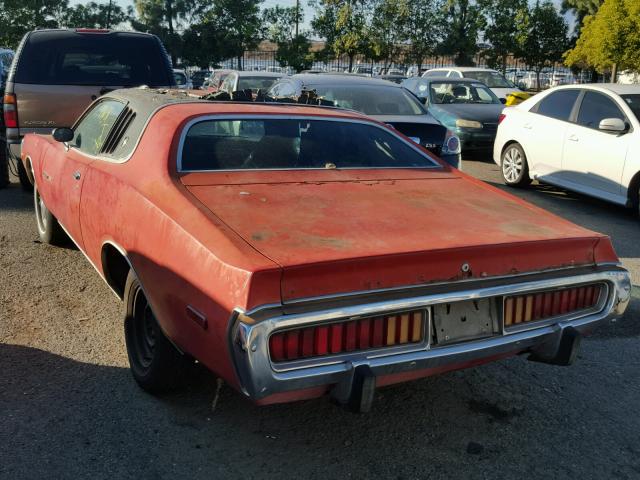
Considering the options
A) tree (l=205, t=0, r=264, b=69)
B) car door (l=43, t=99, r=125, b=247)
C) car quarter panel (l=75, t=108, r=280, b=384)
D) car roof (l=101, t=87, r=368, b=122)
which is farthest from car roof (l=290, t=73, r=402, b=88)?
tree (l=205, t=0, r=264, b=69)

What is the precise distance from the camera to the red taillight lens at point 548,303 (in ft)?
10.1

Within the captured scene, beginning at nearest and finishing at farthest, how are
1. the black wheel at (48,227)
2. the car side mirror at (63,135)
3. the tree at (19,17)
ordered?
the car side mirror at (63,135) < the black wheel at (48,227) < the tree at (19,17)

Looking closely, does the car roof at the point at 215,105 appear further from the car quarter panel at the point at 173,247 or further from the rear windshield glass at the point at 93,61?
the rear windshield glass at the point at 93,61

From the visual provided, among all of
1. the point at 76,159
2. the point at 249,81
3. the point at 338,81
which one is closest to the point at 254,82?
the point at 249,81

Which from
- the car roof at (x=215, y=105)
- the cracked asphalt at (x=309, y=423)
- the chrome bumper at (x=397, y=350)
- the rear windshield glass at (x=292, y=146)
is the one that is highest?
the car roof at (x=215, y=105)

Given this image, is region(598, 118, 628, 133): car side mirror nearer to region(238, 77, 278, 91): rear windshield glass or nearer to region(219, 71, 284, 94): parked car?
region(219, 71, 284, 94): parked car

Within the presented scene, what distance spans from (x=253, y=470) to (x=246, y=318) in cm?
85

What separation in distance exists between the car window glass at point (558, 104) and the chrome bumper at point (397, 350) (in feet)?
20.5

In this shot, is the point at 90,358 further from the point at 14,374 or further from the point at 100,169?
the point at 100,169

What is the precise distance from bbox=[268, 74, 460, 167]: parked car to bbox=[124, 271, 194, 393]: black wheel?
177 inches

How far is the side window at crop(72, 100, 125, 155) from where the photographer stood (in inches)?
184

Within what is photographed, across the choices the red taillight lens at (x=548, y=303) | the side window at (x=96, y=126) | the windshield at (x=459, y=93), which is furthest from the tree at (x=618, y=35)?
the red taillight lens at (x=548, y=303)

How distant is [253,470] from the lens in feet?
9.81

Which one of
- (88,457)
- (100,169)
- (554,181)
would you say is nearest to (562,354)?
(88,457)
